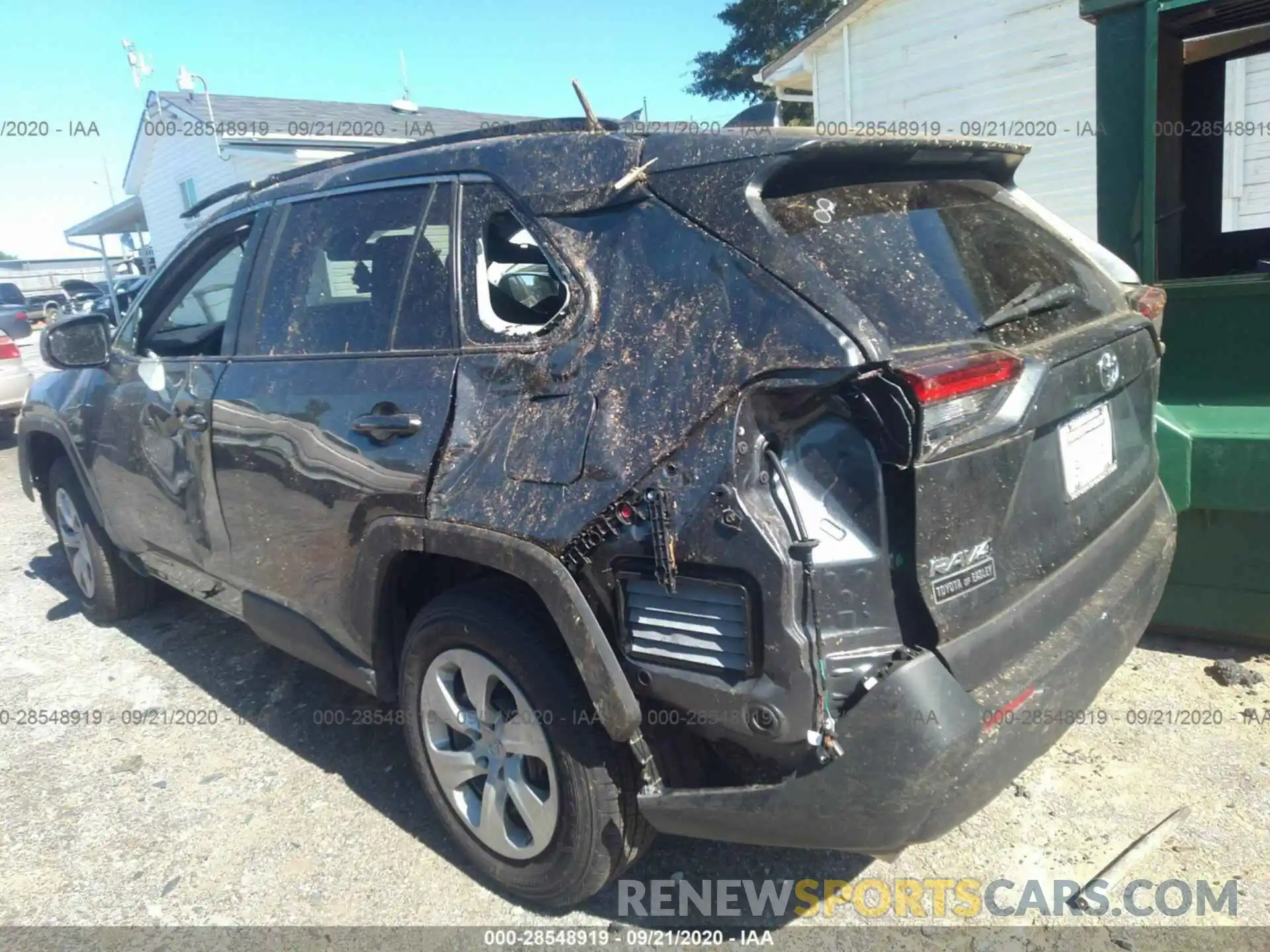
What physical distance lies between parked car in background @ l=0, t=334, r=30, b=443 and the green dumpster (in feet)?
34.4

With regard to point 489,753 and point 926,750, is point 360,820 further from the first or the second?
point 926,750

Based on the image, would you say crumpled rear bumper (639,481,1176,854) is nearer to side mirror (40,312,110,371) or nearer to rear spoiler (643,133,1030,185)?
rear spoiler (643,133,1030,185)

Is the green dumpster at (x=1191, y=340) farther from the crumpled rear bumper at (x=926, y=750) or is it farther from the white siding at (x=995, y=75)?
the white siding at (x=995, y=75)

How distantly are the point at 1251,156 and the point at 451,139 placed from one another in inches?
394

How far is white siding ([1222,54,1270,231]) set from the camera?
9070mm

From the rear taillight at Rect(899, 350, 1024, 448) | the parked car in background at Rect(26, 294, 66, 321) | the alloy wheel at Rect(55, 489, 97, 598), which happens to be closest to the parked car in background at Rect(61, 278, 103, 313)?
the parked car in background at Rect(26, 294, 66, 321)

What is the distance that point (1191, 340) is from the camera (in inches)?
154

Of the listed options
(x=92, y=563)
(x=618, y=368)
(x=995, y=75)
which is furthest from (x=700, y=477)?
(x=995, y=75)

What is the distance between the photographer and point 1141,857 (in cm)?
272

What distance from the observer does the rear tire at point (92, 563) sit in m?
4.76

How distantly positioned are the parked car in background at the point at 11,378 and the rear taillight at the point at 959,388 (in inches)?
424

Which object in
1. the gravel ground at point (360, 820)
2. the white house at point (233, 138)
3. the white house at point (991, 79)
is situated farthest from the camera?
the white house at point (233, 138)

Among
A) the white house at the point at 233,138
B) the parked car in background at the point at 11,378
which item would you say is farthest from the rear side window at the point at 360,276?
the white house at the point at 233,138

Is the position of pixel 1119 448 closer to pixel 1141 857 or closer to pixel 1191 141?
pixel 1141 857
